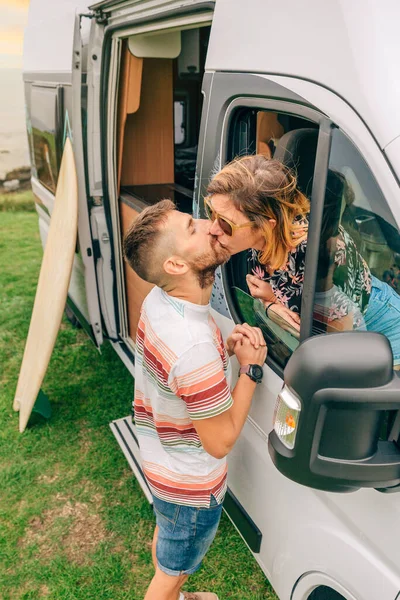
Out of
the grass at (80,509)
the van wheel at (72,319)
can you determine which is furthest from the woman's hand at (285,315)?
the van wheel at (72,319)

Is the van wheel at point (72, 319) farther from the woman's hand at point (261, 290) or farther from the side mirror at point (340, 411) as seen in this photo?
the side mirror at point (340, 411)

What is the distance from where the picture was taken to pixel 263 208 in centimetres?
149

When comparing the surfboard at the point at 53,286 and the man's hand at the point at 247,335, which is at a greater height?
the man's hand at the point at 247,335

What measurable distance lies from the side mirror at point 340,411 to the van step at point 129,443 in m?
1.73

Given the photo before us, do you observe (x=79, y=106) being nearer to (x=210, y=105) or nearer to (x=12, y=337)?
(x=210, y=105)

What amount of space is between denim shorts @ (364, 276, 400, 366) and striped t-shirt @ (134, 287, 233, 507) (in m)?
0.42

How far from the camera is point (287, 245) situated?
1.55 meters

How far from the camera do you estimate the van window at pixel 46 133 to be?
3633 mm

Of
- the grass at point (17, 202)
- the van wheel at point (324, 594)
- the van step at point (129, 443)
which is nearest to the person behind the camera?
the van wheel at point (324, 594)

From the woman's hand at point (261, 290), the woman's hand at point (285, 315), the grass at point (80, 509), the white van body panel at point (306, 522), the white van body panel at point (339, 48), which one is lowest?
the grass at point (80, 509)

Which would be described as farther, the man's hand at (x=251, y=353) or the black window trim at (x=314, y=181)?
the man's hand at (x=251, y=353)

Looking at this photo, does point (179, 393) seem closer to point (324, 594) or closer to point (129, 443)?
point (324, 594)

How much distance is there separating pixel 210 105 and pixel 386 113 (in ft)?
2.59

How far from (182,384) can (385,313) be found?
0.56 m
